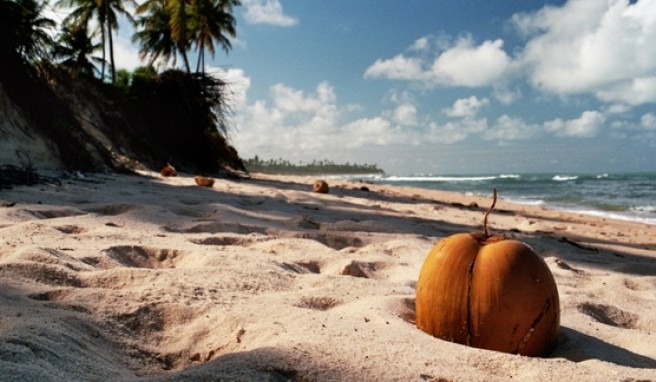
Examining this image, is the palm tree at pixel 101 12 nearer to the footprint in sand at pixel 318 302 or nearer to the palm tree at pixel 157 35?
the palm tree at pixel 157 35

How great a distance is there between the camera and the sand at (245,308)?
1.67 metres

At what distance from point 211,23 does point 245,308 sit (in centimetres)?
3007

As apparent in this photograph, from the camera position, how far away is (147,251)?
3309 millimetres

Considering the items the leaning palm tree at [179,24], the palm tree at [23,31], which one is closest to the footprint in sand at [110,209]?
the palm tree at [23,31]

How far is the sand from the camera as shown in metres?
1.67

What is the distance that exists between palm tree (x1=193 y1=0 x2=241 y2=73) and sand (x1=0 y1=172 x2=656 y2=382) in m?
26.5

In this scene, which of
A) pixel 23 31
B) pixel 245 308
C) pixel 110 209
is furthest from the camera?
pixel 23 31

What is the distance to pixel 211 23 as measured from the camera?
29844 mm

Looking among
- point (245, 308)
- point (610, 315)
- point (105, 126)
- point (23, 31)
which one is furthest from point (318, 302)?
point (105, 126)

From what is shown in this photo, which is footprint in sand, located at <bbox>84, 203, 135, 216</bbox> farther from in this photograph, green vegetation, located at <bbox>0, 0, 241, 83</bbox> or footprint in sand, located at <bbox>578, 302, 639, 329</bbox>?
green vegetation, located at <bbox>0, 0, 241, 83</bbox>

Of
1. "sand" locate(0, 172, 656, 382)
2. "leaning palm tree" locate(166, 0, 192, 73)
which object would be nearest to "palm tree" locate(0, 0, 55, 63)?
"sand" locate(0, 172, 656, 382)

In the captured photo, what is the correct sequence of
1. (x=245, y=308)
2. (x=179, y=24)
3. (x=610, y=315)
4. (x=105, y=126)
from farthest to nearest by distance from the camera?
(x=179, y=24) → (x=105, y=126) → (x=610, y=315) → (x=245, y=308)

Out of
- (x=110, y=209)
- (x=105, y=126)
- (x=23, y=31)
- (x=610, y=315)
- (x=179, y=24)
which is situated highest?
(x=179, y=24)

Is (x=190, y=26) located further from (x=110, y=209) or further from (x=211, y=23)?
(x=110, y=209)
